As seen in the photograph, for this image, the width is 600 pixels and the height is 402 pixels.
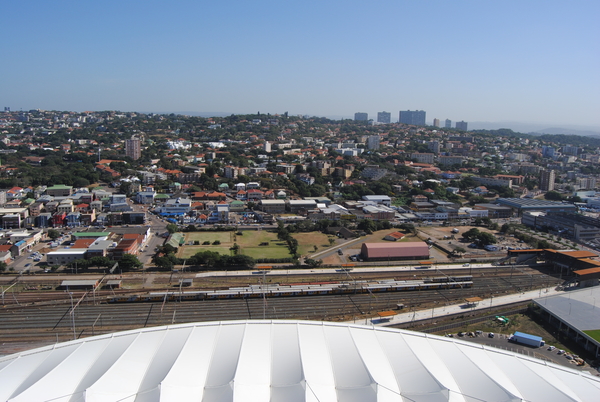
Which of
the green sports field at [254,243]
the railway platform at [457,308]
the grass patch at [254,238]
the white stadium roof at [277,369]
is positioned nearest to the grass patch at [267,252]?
the green sports field at [254,243]

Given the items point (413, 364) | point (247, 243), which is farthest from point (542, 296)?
point (247, 243)

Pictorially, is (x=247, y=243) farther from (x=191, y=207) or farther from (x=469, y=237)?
(x=469, y=237)

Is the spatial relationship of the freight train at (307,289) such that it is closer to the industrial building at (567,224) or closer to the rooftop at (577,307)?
the rooftop at (577,307)

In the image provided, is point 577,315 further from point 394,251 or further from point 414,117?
point 414,117

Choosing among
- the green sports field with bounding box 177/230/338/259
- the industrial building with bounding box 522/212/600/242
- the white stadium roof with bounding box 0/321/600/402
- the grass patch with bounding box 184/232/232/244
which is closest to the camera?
the white stadium roof with bounding box 0/321/600/402

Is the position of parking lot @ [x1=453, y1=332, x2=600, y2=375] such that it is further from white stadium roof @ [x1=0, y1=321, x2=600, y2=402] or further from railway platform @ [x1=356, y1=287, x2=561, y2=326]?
white stadium roof @ [x1=0, y1=321, x2=600, y2=402]

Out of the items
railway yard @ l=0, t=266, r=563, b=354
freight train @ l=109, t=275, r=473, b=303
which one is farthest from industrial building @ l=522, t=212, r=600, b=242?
freight train @ l=109, t=275, r=473, b=303
